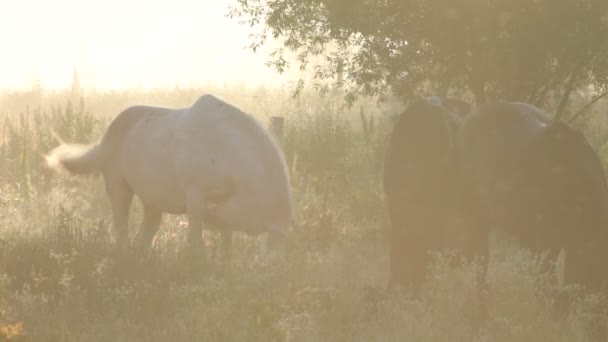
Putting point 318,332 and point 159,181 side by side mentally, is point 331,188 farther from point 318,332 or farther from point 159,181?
point 318,332

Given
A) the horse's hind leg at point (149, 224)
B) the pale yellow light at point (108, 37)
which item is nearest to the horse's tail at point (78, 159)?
the horse's hind leg at point (149, 224)

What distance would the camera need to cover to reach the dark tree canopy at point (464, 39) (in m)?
10.9

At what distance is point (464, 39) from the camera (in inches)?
444

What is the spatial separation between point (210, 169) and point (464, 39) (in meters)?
4.38

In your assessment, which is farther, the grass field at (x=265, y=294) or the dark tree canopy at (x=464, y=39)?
the dark tree canopy at (x=464, y=39)

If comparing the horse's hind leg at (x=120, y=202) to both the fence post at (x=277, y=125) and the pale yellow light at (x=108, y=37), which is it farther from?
the pale yellow light at (x=108, y=37)

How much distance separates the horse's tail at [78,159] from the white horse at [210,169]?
21.9 inches

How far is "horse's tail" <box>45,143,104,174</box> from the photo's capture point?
10.4m

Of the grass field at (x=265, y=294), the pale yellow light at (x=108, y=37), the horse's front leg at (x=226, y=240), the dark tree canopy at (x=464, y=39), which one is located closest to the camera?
the grass field at (x=265, y=294)

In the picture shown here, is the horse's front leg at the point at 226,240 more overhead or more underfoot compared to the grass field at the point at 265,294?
more overhead

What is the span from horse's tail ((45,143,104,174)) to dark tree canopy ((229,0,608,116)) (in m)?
3.08

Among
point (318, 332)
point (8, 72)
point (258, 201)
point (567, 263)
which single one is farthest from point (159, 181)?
point (8, 72)

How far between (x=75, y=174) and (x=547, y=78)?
6.61 metres

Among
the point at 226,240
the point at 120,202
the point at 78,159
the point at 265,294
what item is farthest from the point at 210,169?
the point at 78,159
